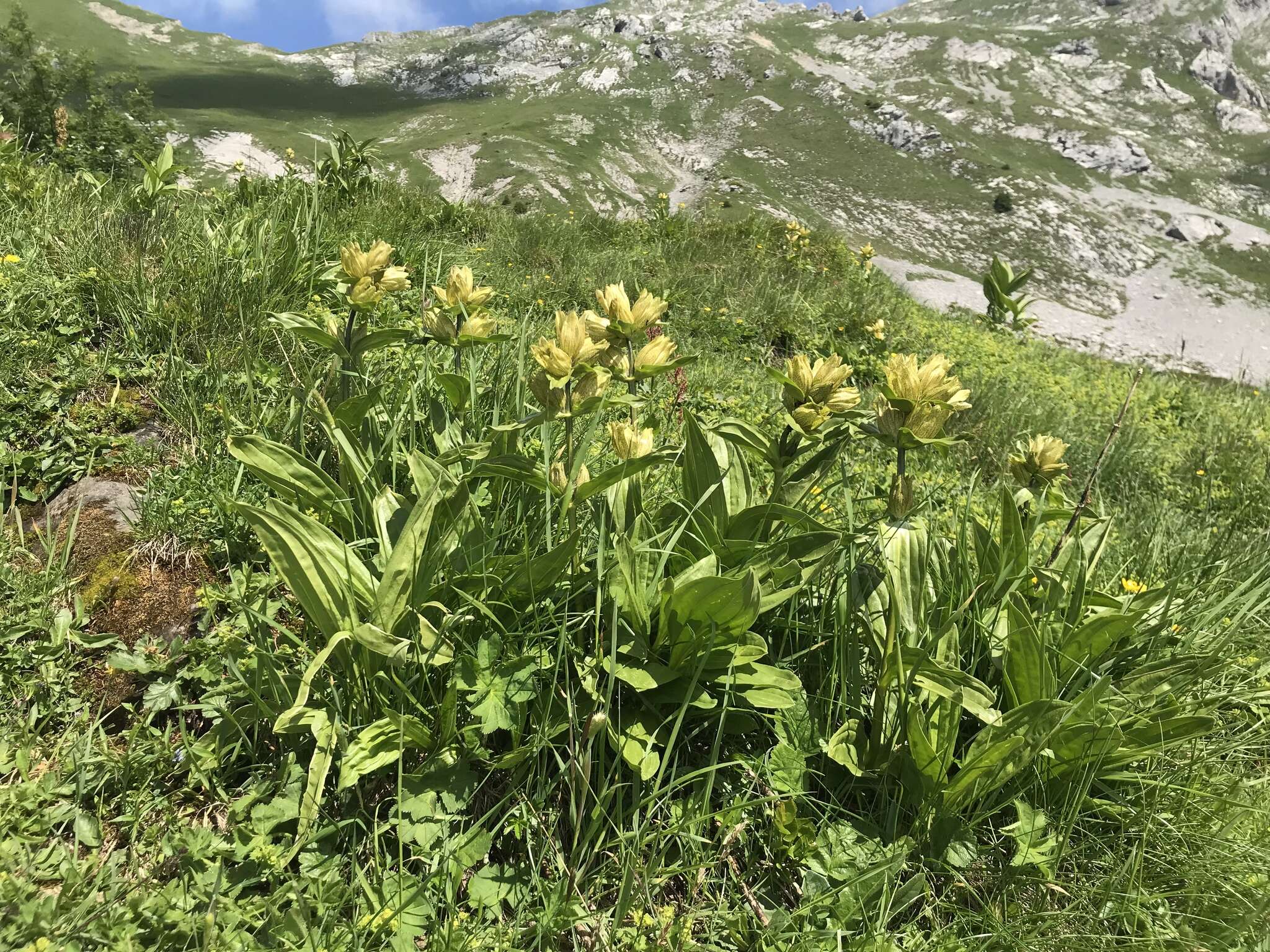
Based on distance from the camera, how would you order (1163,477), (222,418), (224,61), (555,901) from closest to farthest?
(555,901) < (222,418) < (1163,477) < (224,61)

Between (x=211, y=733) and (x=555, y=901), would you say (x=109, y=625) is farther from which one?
(x=555, y=901)

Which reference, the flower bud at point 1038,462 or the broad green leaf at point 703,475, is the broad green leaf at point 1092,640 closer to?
the flower bud at point 1038,462

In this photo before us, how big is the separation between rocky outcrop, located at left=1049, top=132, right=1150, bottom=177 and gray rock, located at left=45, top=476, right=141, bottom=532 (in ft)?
424

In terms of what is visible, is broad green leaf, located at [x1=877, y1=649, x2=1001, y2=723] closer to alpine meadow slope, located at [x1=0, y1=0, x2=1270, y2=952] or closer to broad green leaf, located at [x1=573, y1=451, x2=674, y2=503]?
alpine meadow slope, located at [x1=0, y1=0, x2=1270, y2=952]

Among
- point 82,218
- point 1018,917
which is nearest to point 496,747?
point 1018,917

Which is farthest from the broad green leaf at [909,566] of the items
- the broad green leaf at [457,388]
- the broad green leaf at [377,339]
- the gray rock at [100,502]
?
Result: the gray rock at [100,502]

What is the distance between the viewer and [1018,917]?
1.40 metres

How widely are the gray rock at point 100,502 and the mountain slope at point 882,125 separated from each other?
40982 mm

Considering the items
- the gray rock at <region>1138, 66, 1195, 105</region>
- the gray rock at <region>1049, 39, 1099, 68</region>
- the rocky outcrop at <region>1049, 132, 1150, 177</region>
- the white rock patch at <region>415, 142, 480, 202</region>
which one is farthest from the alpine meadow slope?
the gray rock at <region>1049, 39, 1099, 68</region>

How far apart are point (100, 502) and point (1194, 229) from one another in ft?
369

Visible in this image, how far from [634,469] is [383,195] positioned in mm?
5477

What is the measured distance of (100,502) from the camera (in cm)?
223

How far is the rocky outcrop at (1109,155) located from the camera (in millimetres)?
101312

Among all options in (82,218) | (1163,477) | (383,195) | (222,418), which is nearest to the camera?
(222,418)
